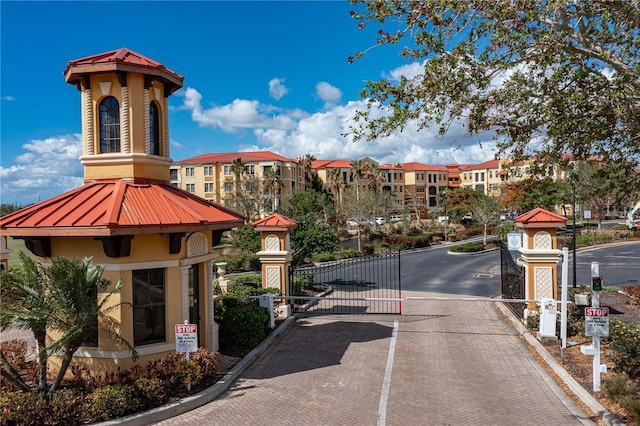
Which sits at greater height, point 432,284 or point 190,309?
point 190,309

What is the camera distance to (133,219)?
9461 millimetres

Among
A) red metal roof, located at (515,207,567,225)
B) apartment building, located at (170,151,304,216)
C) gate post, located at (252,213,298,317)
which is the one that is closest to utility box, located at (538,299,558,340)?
red metal roof, located at (515,207,567,225)

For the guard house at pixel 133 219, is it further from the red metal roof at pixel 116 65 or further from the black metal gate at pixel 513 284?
the black metal gate at pixel 513 284

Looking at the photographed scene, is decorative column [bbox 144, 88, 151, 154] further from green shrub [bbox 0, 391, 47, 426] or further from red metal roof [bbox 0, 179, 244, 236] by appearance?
green shrub [bbox 0, 391, 47, 426]

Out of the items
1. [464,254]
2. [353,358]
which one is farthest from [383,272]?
[353,358]

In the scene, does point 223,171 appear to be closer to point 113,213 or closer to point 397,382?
point 113,213

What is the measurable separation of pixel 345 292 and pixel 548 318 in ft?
36.0

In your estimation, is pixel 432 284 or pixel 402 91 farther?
pixel 432 284

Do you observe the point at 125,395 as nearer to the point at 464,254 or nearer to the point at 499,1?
the point at 499,1

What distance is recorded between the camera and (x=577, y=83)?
27.4 feet

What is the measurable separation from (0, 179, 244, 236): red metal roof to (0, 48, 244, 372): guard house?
0.07ft

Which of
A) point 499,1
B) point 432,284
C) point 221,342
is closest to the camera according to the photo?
point 499,1

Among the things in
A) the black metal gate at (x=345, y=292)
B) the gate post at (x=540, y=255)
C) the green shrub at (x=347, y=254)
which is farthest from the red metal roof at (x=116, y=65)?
the green shrub at (x=347, y=254)

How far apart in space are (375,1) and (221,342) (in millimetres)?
9236
